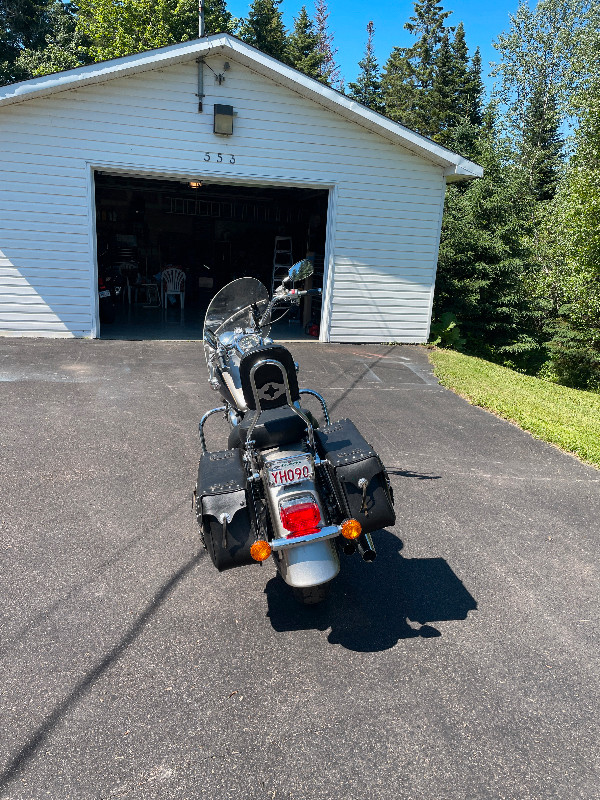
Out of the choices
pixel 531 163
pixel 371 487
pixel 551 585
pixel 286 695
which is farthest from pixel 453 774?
pixel 531 163

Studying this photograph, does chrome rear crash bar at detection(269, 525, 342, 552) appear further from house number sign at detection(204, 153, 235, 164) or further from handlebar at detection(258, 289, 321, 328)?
house number sign at detection(204, 153, 235, 164)

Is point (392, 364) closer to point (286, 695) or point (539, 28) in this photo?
point (286, 695)

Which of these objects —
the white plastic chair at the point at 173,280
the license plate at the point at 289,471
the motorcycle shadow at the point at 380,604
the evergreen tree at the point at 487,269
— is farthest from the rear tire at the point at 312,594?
the evergreen tree at the point at 487,269

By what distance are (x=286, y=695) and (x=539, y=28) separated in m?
32.3

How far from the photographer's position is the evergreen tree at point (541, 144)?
2342 centimetres

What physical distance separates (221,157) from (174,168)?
32.1 inches

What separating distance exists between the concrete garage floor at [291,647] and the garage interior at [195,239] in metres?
8.10

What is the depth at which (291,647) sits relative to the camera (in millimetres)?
2652

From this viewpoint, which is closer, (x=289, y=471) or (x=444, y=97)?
(x=289, y=471)

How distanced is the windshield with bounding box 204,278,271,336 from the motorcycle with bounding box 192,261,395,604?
1.41 metres

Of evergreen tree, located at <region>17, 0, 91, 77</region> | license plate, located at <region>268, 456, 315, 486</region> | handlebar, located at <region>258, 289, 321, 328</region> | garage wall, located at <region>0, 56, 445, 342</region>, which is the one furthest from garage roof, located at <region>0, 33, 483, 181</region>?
evergreen tree, located at <region>17, 0, 91, 77</region>

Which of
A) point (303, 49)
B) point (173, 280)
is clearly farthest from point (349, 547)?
point (303, 49)

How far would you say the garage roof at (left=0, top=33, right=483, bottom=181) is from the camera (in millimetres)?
8111

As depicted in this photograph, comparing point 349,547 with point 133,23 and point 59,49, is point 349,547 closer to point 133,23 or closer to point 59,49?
point 59,49
